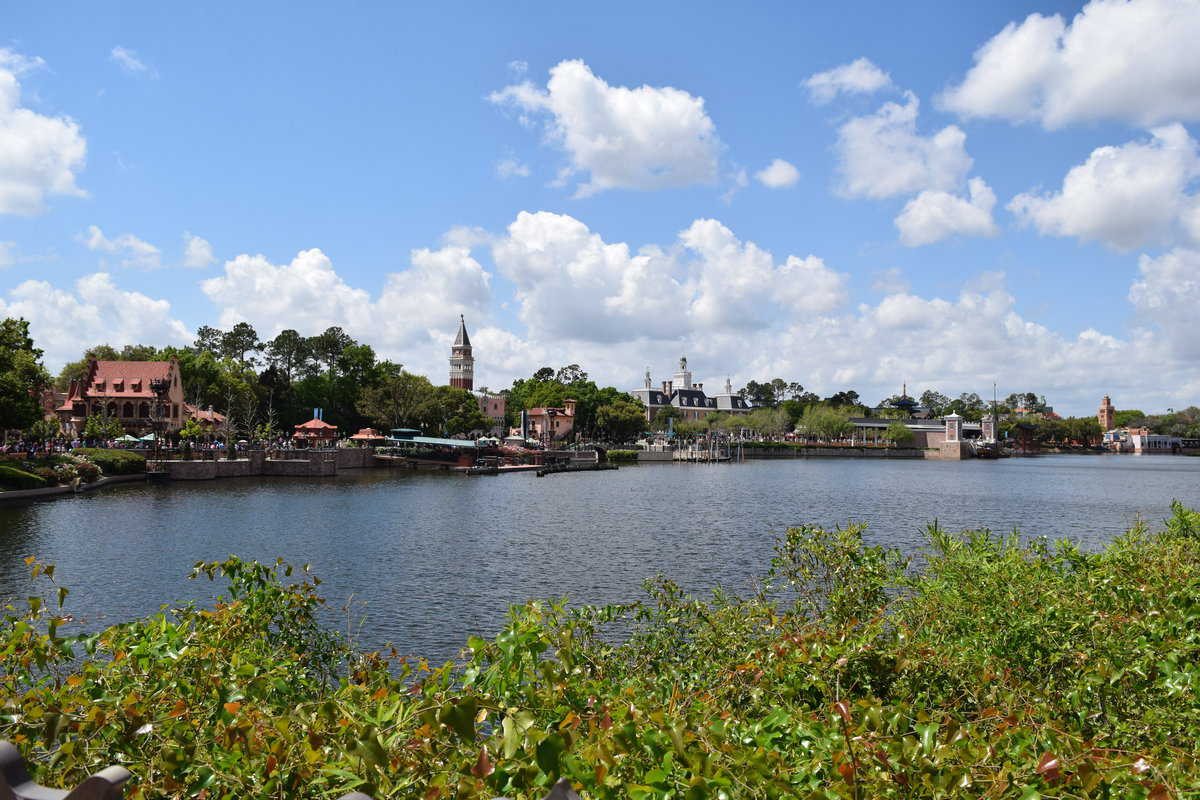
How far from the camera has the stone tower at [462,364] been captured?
158 metres

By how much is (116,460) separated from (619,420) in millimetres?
90393

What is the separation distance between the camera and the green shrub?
147 feet

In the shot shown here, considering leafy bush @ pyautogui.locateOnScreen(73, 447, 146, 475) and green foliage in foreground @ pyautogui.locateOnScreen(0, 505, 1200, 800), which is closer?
green foliage in foreground @ pyautogui.locateOnScreen(0, 505, 1200, 800)

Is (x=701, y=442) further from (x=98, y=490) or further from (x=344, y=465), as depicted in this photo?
(x=98, y=490)

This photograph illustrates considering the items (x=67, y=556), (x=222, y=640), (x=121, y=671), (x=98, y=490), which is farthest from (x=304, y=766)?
(x=98, y=490)

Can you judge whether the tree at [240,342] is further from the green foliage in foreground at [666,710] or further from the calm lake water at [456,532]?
the green foliage in foreground at [666,710]

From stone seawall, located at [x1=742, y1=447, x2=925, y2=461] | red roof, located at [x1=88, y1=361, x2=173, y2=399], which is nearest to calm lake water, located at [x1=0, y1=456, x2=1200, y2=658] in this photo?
red roof, located at [x1=88, y1=361, x2=173, y2=399]

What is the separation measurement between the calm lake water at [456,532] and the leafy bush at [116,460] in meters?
5.22

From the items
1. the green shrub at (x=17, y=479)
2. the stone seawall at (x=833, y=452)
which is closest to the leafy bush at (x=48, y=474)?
the green shrub at (x=17, y=479)

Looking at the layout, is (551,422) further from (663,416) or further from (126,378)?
(126,378)

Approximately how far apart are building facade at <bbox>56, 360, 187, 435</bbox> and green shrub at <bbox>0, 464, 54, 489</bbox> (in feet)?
119

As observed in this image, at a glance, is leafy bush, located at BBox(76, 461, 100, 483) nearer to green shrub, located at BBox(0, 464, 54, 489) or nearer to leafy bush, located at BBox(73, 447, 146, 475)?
leafy bush, located at BBox(73, 447, 146, 475)

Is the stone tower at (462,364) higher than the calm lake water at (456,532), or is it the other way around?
the stone tower at (462,364)

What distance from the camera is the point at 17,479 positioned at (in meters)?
45.4
